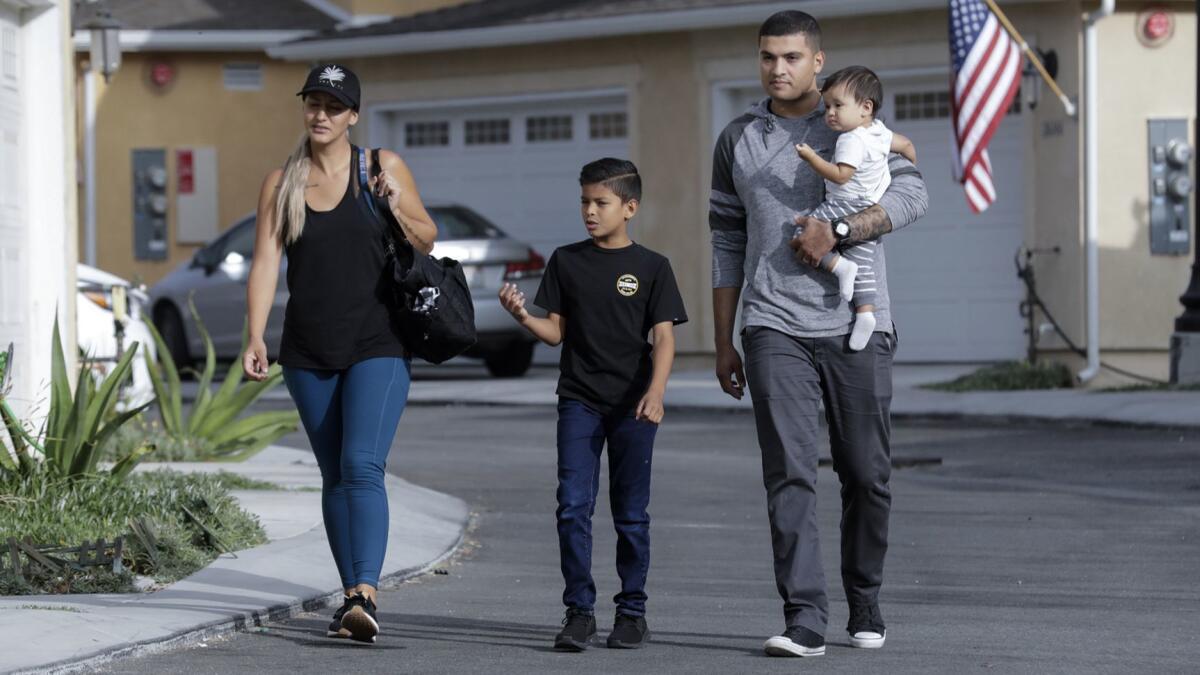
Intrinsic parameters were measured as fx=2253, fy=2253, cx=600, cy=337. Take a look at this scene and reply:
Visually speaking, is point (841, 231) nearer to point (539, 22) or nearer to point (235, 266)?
point (235, 266)

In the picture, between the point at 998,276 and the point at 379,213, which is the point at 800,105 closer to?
the point at 379,213

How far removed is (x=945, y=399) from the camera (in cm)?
1784

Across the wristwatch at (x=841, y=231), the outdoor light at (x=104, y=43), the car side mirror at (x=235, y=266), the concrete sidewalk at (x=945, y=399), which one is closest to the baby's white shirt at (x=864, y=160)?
the wristwatch at (x=841, y=231)

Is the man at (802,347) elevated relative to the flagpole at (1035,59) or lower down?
lower down

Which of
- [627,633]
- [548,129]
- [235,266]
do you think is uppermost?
[548,129]

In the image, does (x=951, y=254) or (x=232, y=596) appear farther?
(x=951, y=254)

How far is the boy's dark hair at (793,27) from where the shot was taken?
6758 millimetres

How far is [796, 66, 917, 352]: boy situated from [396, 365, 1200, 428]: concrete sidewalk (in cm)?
885

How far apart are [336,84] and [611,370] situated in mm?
1270

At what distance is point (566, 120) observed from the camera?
2398cm

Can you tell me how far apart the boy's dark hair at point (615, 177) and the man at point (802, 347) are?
388mm

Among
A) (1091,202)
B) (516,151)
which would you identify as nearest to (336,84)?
(1091,202)

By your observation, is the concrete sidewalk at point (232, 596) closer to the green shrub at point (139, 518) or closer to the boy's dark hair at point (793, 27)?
the green shrub at point (139, 518)

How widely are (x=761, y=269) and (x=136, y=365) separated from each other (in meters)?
9.17
